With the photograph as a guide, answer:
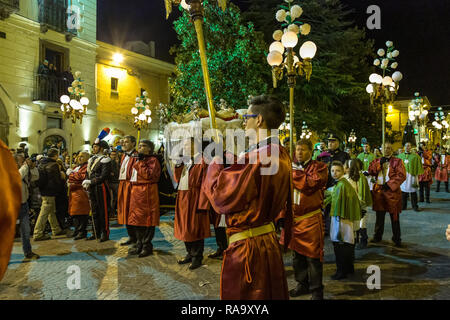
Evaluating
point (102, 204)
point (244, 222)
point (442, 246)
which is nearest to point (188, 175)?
point (102, 204)

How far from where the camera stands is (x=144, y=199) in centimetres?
650

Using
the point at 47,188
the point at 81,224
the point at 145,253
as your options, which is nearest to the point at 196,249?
the point at 145,253

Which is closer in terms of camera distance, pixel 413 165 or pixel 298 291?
pixel 298 291

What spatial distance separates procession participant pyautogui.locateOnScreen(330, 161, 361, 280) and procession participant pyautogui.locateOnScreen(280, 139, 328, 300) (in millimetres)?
903

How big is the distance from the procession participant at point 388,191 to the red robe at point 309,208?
347 centimetres

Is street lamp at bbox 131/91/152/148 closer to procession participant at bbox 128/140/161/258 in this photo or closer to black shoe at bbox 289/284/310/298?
procession participant at bbox 128/140/161/258

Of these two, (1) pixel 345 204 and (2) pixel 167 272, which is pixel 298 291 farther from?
(2) pixel 167 272

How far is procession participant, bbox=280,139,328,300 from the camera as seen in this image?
419cm

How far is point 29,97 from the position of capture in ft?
53.7

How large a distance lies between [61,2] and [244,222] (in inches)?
792

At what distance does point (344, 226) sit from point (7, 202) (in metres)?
4.75

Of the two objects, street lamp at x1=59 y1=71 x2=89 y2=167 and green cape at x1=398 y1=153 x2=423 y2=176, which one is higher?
street lamp at x1=59 y1=71 x2=89 y2=167

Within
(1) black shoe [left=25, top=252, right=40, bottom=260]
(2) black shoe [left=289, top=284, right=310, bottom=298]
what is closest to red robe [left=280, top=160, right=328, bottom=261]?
(2) black shoe [left=289, top=284, right=310, bottom=298]

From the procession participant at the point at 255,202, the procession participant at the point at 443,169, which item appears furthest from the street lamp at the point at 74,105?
the procession participant at the point at 443,169
